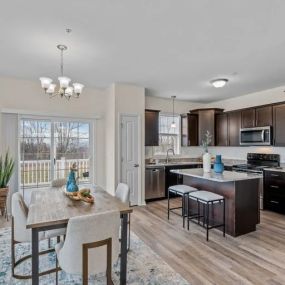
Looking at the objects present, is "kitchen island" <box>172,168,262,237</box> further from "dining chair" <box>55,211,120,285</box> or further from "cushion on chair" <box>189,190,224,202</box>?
"dining chair" <box>55,211,120,285</box>

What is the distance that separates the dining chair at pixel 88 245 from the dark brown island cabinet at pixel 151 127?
380 cm

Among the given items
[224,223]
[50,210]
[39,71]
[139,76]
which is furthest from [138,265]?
[39,71]

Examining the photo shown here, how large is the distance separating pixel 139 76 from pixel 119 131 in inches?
49.9

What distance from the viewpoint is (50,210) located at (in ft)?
6.83

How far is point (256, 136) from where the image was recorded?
5094 mm

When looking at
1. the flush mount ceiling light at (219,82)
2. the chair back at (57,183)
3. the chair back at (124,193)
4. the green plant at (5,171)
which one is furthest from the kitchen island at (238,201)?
the green plant at (5,171)

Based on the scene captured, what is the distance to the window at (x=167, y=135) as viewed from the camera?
6258 mm

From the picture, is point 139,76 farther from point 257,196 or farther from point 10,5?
point 257,196

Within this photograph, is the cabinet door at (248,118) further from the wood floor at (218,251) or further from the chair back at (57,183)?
the chair back at (57,183)

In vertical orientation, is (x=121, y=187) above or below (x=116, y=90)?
below

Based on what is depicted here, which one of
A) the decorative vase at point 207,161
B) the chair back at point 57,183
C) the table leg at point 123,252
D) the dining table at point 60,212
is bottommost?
the table leg at point 123,252

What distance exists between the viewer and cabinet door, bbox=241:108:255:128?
5238 millimetres

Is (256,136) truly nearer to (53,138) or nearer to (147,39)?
(147,39)

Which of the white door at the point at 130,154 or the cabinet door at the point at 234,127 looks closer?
the white door at the point at 130,154
